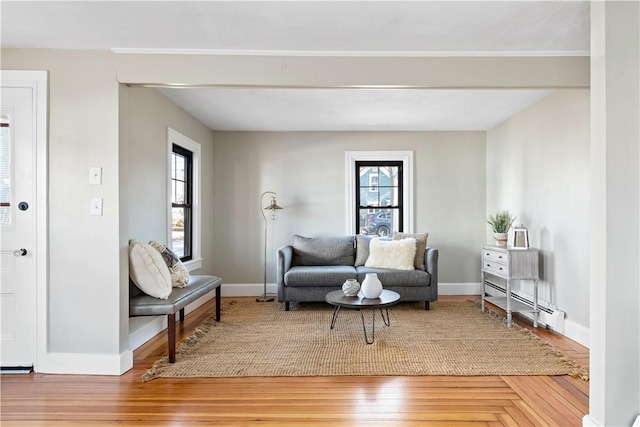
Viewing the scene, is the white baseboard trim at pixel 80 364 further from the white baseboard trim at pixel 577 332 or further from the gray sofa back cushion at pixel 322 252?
the white baseboard trim at pixel 577 332

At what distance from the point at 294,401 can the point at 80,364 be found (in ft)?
5.36

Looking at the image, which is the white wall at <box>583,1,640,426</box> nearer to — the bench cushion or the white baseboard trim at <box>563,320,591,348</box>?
the white baseboard trim at <box>563,320,591,348</box>

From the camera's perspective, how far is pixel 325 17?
2188 millimetres

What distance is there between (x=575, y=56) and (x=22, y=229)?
422 cm

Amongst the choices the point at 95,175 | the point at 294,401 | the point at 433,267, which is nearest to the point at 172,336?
the point at 294,401

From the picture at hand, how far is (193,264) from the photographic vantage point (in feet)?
14.8

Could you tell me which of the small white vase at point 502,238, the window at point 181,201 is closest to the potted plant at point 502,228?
the small white vase at point 502,238

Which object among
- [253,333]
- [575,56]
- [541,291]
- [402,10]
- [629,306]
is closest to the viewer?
[629,306]

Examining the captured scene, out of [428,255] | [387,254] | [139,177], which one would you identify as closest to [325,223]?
[387,254]

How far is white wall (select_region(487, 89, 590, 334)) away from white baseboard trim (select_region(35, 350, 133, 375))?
3845 mm

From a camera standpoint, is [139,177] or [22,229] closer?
[22,229]

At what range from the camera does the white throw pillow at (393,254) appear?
4555 millimetres

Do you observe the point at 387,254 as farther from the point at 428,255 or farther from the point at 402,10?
the point at 402,10

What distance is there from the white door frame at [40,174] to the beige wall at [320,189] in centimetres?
272
